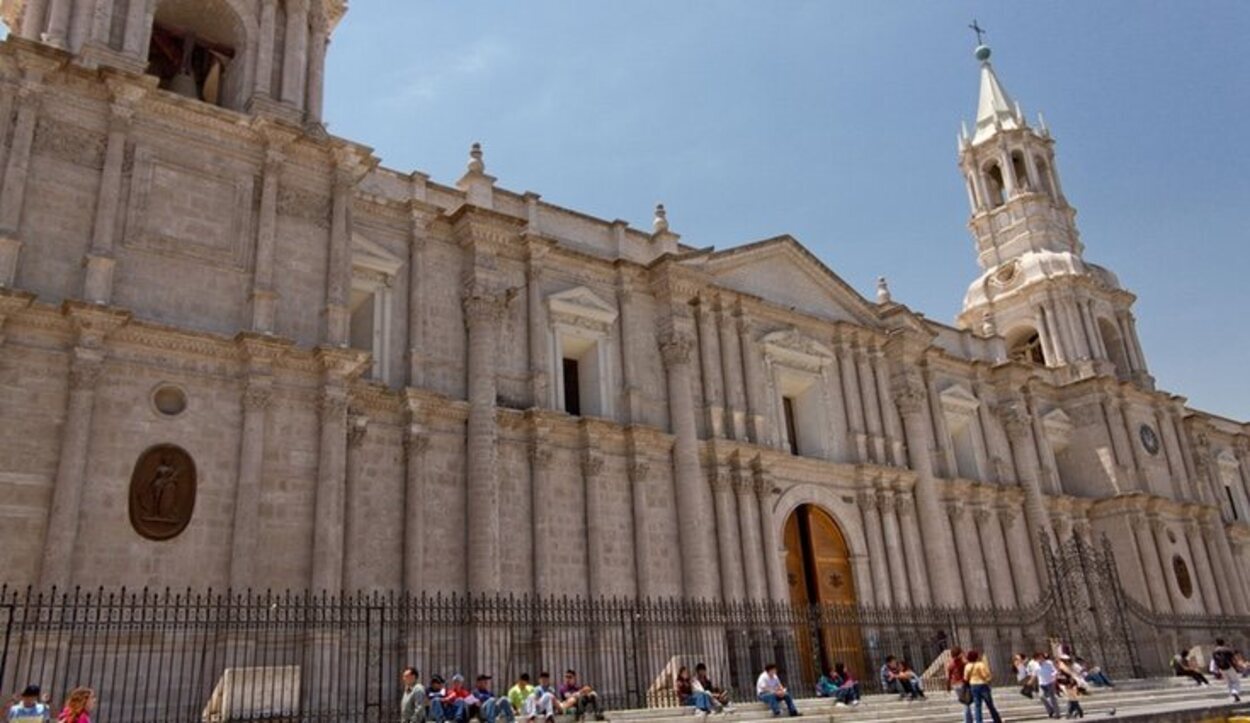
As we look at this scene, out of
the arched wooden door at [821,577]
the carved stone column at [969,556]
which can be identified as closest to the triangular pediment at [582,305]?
the arched wooden door at [821,577]

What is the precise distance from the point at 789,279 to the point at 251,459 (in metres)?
15.9

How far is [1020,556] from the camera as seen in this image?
90.5 feet

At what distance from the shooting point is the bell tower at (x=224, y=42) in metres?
15.9

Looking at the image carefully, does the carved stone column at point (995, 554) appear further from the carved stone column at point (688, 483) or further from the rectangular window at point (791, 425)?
the carved stone column at point (688, 483)

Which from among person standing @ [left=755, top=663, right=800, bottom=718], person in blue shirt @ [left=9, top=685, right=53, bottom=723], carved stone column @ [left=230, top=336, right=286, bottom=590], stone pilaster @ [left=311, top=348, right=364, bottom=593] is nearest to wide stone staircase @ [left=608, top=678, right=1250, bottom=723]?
person standing @ [left=755, top=663, right=800, bottom=718]

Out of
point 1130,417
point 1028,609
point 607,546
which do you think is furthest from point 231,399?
point 1130,417

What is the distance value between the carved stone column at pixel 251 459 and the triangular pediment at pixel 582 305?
6983 millimetres

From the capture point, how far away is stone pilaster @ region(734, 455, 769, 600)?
2072 centimetres

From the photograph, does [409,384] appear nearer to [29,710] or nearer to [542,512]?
[542,512]

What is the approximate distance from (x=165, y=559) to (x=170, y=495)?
0.91 metres

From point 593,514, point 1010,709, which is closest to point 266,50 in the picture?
point 593,514

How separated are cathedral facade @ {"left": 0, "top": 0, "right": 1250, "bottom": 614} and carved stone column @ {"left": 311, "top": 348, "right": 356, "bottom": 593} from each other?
0.15ft

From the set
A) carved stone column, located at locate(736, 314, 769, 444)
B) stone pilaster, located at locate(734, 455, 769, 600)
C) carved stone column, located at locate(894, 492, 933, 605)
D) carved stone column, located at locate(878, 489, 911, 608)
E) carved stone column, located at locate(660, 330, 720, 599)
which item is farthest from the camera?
carved stone column, located at locate(894, 492, 933, 605)

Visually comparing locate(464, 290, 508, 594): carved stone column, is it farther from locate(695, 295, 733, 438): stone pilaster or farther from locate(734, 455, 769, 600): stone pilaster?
locate(734, 455, 769, 600): stone pilaster
